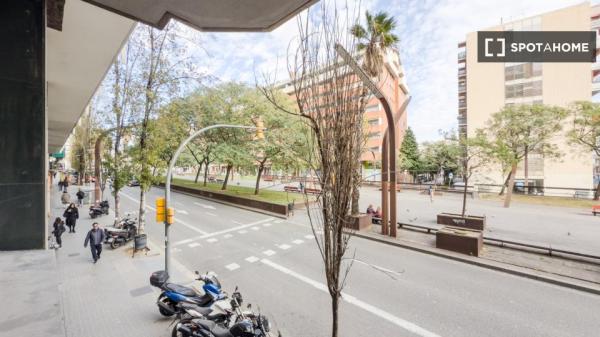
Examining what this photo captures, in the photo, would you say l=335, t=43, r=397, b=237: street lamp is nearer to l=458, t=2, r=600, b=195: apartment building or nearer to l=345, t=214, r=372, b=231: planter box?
l=345, t=214, r=372, b=231: planter box

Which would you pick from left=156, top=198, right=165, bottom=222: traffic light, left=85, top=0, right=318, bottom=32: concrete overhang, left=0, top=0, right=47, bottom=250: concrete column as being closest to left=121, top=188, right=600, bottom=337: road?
left=156, top=198, right=165, bottom=222: traffic light

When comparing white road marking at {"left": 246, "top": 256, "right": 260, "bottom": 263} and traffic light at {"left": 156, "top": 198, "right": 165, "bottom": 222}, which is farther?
white road marking at {"left": 246, "top": 256, "right": 260, "bottom": 263}

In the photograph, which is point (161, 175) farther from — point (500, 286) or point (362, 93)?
point (500, 286)

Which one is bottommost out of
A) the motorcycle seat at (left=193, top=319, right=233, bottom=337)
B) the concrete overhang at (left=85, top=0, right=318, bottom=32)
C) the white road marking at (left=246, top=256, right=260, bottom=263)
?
the white road marking at (left=246, top=256, right=260, bottom=263)

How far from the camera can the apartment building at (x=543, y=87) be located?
31844mm

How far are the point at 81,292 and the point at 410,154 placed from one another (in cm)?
4715

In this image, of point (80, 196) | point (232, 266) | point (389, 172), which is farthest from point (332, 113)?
point (80, 196)

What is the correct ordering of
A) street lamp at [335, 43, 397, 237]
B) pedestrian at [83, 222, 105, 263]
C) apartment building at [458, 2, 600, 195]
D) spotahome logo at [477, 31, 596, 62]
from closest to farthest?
pedestrian at [83, 222, 105, 263] → street lamp at [335, 43, 397, 237] → apartment building at [458, 2, 600, 195] → spotahome logo at [477, 31, 596, 62]

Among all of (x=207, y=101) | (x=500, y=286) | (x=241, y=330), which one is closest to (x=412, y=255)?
(x=500, y=286)

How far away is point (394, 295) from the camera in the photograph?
713cm

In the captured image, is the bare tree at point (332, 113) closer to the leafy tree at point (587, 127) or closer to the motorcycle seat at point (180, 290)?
the motorcycle seat at point (180, 290)

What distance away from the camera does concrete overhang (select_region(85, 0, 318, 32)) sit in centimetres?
308

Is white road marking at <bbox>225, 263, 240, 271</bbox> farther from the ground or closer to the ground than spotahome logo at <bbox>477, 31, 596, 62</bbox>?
closer to the ground

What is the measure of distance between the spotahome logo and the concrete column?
46439 mm
